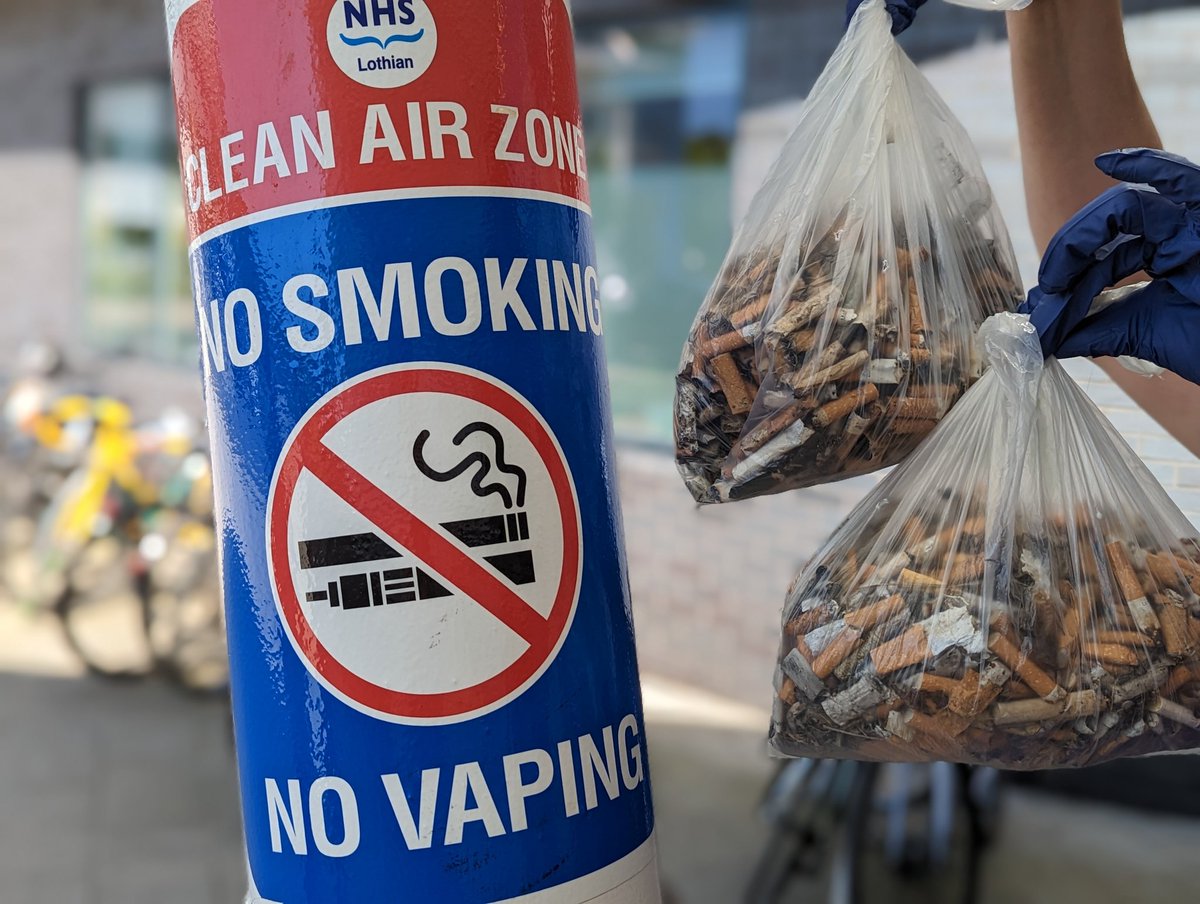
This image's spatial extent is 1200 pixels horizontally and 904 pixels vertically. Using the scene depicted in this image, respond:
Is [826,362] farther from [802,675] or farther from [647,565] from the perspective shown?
[647,565]

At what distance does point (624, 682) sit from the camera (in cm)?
118

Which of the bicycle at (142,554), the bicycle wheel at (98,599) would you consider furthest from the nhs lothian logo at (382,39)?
the bicycle wheel at (98,599)

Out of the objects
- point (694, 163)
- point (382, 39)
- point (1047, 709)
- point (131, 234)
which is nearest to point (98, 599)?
point (131, 234)

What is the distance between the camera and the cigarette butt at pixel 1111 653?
1031 millimetres

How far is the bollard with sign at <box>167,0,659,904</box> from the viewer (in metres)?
1.04

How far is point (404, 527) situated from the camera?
104cm

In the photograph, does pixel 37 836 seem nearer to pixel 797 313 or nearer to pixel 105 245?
pixel 797 313

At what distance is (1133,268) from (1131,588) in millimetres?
296

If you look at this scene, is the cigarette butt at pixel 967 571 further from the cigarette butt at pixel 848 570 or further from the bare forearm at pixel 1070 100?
the bare forearm at pixel 1070 100

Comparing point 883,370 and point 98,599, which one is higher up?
point 883,370

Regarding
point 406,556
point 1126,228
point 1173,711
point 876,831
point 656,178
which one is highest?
point 656,178

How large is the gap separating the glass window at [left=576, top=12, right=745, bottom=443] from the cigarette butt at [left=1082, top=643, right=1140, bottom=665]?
162 inches

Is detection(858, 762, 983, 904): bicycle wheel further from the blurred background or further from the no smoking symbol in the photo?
the no smoking symbol

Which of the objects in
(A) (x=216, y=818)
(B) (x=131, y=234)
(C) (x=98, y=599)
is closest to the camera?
(A) (x=216, y=818)
